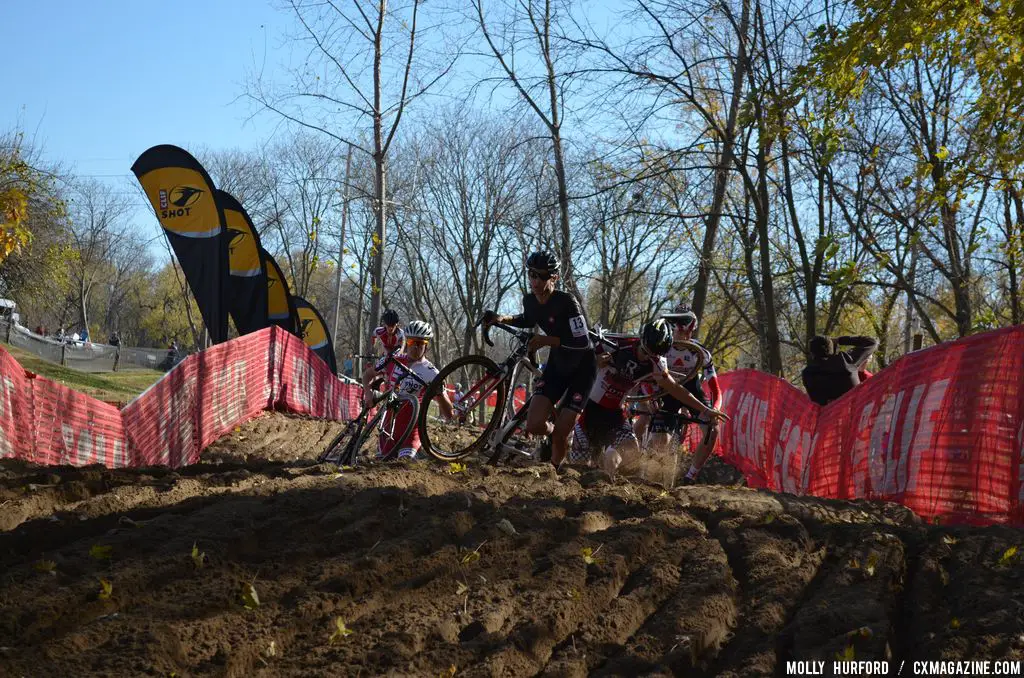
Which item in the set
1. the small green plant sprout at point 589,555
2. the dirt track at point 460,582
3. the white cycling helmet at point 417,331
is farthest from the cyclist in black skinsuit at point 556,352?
the small green plant sprout at point 589,555

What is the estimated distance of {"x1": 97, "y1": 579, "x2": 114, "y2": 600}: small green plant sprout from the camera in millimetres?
3985

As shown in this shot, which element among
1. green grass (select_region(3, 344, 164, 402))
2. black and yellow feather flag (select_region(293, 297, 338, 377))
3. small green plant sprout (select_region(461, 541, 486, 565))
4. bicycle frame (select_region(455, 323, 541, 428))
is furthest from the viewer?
green grass (select_region(3, 344, 164, 402))

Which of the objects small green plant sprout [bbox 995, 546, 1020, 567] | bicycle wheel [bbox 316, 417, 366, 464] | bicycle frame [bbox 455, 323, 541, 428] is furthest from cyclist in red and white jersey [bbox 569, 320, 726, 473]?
small green plant sprout [bbox 995, 546, 1020, 567]

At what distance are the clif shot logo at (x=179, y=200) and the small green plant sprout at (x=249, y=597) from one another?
1157cm

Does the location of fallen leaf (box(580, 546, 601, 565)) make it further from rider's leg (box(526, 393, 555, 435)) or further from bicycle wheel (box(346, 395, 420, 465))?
bicycle wheel (box(346, 395, 420, 465))

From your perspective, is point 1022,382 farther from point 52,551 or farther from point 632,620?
point 52,551

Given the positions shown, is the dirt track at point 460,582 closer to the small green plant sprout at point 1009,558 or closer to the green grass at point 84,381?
the small green plant sprout at point 1009,558

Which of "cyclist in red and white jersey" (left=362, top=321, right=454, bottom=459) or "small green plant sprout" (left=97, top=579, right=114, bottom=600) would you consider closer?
"small green plant sprout" (left=97, top=579, right=114, bottom=600)

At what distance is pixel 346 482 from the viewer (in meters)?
6.28

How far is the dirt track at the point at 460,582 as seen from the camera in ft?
12.3

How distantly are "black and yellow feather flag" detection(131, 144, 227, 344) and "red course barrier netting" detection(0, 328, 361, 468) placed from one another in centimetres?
114

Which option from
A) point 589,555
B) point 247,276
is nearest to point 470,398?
point 589,555

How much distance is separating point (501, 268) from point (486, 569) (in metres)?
32.5

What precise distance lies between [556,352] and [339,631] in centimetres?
469
